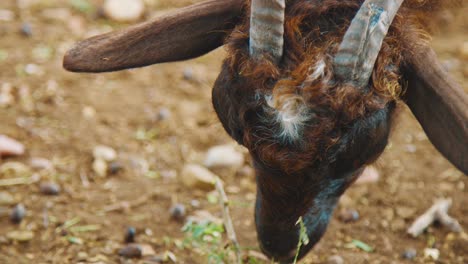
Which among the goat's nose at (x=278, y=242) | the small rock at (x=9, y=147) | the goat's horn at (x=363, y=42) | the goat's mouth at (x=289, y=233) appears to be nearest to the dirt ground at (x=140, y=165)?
the small rock at (x=9, y=147)

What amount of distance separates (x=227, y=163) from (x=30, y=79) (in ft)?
7.59

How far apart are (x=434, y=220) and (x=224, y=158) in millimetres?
A: 1759

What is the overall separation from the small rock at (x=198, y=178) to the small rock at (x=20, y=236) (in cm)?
132

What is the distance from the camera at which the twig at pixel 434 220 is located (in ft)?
17.9

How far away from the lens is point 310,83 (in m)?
3.57

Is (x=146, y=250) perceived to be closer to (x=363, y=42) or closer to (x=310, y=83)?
(x=310, y=83)

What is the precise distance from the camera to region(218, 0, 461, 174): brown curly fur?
3584 mm

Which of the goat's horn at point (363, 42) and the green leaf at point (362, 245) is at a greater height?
the goat's horn at point (363, 42)

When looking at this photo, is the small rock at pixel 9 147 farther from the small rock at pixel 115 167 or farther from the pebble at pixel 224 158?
the pebble at pixel 224 158

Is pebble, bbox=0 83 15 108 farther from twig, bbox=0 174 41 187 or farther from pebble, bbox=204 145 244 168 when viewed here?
pebble, bbox=204 145 244 168

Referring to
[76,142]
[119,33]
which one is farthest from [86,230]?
[119,33]

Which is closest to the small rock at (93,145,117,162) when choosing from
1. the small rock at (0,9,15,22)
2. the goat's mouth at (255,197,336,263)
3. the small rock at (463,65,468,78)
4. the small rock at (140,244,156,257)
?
the small rock at (140,244,156,257)

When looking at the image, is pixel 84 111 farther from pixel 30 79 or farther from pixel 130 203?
pixel 130 203

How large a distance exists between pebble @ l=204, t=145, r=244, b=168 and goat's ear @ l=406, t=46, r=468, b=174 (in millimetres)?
2449
